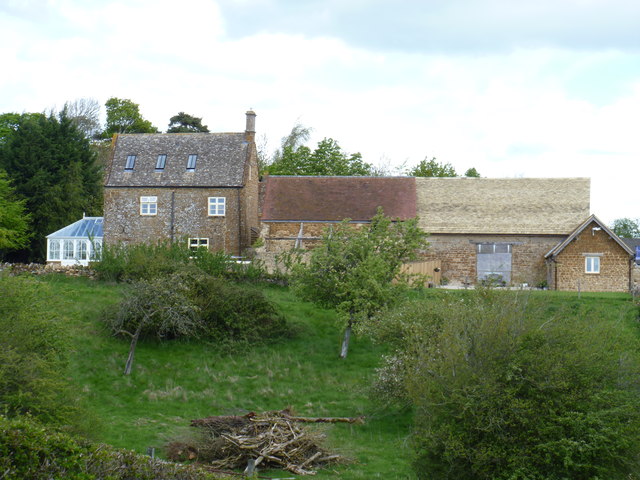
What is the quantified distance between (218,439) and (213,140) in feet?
105

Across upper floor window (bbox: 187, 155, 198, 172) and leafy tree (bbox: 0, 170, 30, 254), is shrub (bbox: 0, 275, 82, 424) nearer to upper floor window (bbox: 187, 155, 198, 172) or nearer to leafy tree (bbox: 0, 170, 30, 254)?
upper floor window (bbox: 187, 155, 198, 172)

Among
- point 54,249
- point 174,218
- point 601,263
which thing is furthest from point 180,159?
point 601,263

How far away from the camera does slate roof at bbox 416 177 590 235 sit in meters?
43.2

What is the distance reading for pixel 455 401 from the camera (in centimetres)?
1481

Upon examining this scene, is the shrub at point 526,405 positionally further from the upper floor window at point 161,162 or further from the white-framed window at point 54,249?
the white-framed window at point 54,249

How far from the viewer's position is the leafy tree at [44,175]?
54.1 metres

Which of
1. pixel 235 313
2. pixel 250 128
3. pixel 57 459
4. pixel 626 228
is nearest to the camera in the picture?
pixel 57 459

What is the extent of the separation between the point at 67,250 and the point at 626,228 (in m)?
99.5

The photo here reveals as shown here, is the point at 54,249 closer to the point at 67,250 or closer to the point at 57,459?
the point at 67,250

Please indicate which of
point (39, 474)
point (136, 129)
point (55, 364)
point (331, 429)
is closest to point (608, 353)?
point (331, 429)

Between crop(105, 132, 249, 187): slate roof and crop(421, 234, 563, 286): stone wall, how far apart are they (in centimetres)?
1274

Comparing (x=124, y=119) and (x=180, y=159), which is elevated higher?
(x=124, y=119)

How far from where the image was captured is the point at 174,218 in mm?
46500

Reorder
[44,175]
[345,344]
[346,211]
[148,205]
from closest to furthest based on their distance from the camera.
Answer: [345,344] < [346,211] < [148,205] < [44,175]
